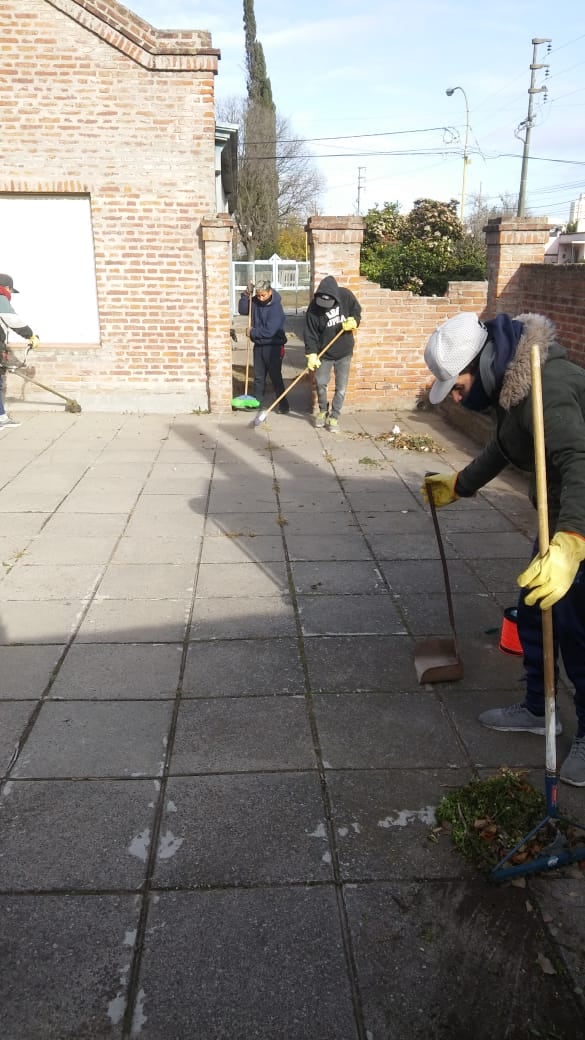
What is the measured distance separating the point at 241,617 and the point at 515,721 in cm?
175

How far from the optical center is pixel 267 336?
1019 cm

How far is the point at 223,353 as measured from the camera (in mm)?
10133

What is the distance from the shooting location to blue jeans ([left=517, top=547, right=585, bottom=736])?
3.01 meters

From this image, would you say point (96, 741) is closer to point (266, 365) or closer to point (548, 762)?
point (548, 762)

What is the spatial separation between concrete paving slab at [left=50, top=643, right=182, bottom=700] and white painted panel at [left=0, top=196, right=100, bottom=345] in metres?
6.97

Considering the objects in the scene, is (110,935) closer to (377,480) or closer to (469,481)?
(469,481)

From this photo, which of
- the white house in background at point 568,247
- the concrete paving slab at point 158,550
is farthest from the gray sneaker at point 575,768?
the white house in background at point 568,247

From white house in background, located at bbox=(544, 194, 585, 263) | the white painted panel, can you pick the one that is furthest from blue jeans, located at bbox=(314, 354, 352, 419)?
white house in background, located at bbox=(544, 194, 585, 263)

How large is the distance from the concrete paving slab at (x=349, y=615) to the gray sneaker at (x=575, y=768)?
137cm

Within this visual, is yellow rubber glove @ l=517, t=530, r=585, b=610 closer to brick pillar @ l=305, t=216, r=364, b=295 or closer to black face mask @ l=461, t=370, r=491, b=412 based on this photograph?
black face mask @ l=461, t=370, r=491, b=412

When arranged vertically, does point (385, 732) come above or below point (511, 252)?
below

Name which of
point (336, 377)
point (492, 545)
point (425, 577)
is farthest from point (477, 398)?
point (336, 377)

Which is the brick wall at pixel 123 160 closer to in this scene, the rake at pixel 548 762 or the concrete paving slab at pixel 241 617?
the concrete paving slab at pixel 241 617

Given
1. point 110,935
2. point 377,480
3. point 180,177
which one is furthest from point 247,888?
point 180,177
